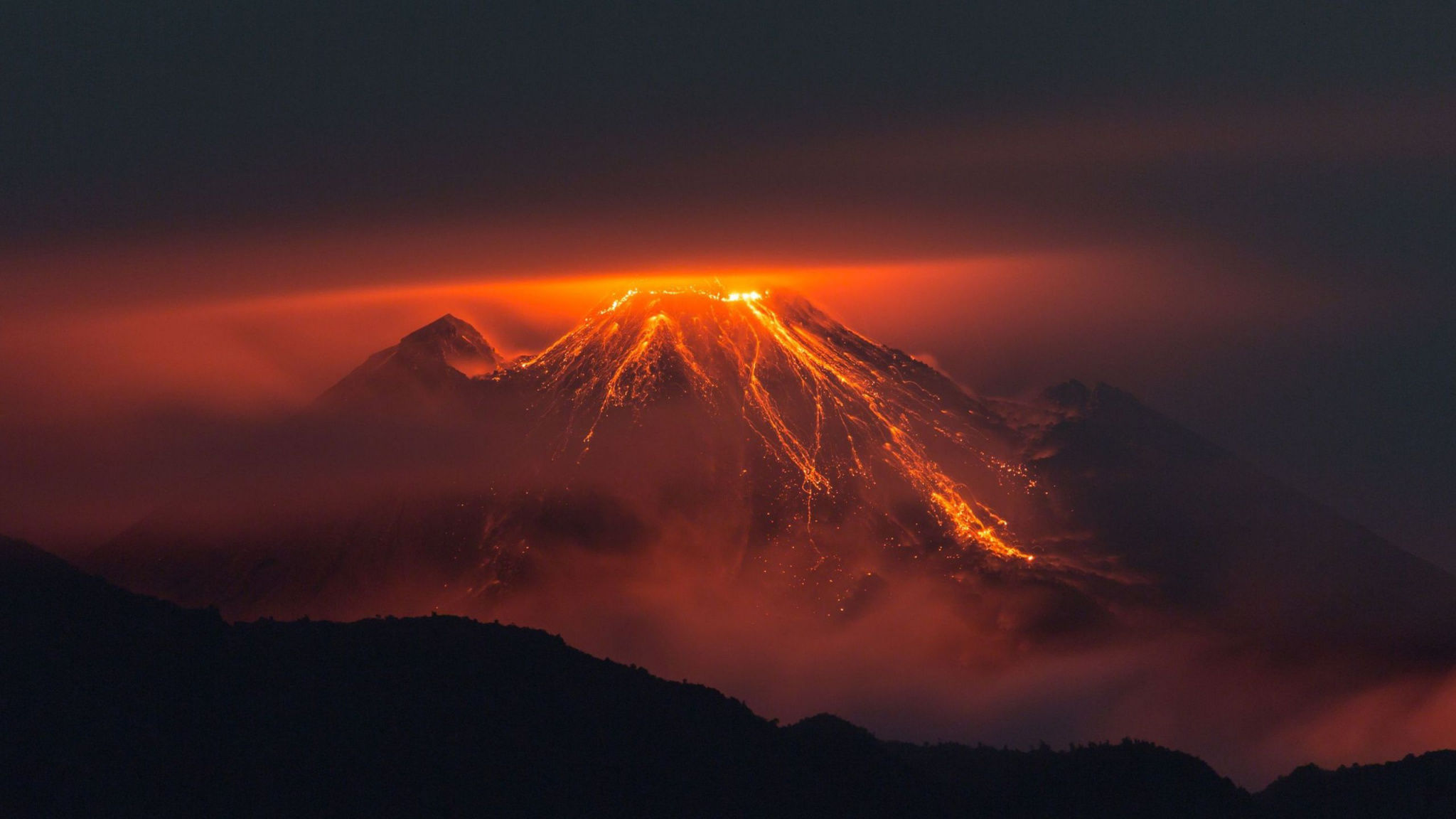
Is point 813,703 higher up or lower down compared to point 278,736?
higher up

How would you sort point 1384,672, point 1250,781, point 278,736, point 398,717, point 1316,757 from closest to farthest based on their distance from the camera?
point 278,736 < point 398,717 < point 1250,781 < point 1316,757 < point 1384,672

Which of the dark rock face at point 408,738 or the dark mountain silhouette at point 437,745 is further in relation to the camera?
the dark mountain silhouette at point 437,745

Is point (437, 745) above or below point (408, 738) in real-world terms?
below

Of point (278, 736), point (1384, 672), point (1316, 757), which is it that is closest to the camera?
point (278, 736)

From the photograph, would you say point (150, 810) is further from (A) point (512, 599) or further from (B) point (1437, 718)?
(B) point (1437, 718)

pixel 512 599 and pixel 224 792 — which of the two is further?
pixel 512 599

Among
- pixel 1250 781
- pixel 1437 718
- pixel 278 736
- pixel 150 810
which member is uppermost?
pixel 1437 718

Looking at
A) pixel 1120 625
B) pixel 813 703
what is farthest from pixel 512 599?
pixel 1120 625

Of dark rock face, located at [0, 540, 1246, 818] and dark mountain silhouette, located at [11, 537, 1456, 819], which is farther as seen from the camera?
dark mountain silhouette, located at [11, 537, 1456, 819]
